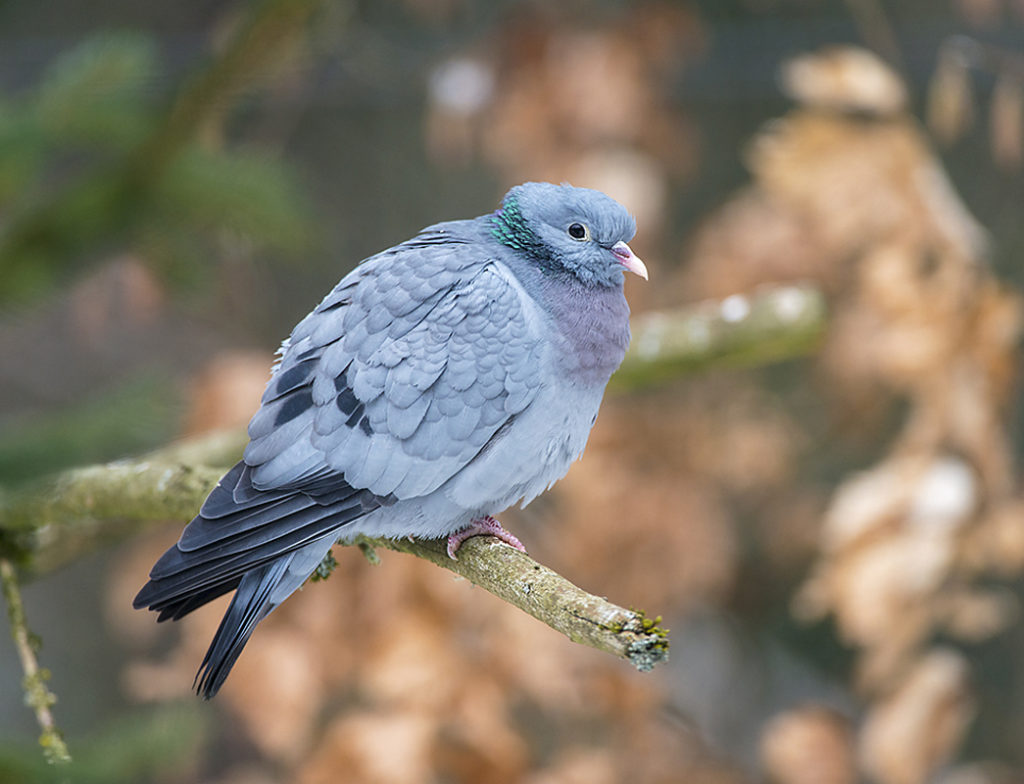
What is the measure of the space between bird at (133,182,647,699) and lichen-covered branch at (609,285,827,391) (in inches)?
29.5

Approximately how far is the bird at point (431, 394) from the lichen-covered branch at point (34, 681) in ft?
0.71

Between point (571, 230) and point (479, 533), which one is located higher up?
point (571, 230)

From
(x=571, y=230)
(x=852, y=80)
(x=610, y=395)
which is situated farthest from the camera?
(x=610, y=395)

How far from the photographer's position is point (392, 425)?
1476mm

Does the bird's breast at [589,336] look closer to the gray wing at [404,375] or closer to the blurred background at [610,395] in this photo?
the gray wing at [404,375]

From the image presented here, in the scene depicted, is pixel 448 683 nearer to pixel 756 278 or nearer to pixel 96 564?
pixel 756 278

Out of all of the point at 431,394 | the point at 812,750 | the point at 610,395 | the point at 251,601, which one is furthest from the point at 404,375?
the point at 812,750

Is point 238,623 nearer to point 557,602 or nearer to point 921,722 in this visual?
point 557,602

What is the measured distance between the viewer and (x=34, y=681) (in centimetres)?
149

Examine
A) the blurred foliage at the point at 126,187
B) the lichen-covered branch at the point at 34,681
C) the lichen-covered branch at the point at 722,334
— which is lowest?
the lichen-covered branch at the point at 34,681

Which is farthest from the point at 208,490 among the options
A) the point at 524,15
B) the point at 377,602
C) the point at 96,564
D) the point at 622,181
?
the point at 96,564

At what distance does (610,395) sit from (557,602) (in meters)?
1.89

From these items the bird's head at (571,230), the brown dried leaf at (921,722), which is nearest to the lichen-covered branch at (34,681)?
the bird's head at (571,230)

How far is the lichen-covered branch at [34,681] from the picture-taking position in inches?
47.5
